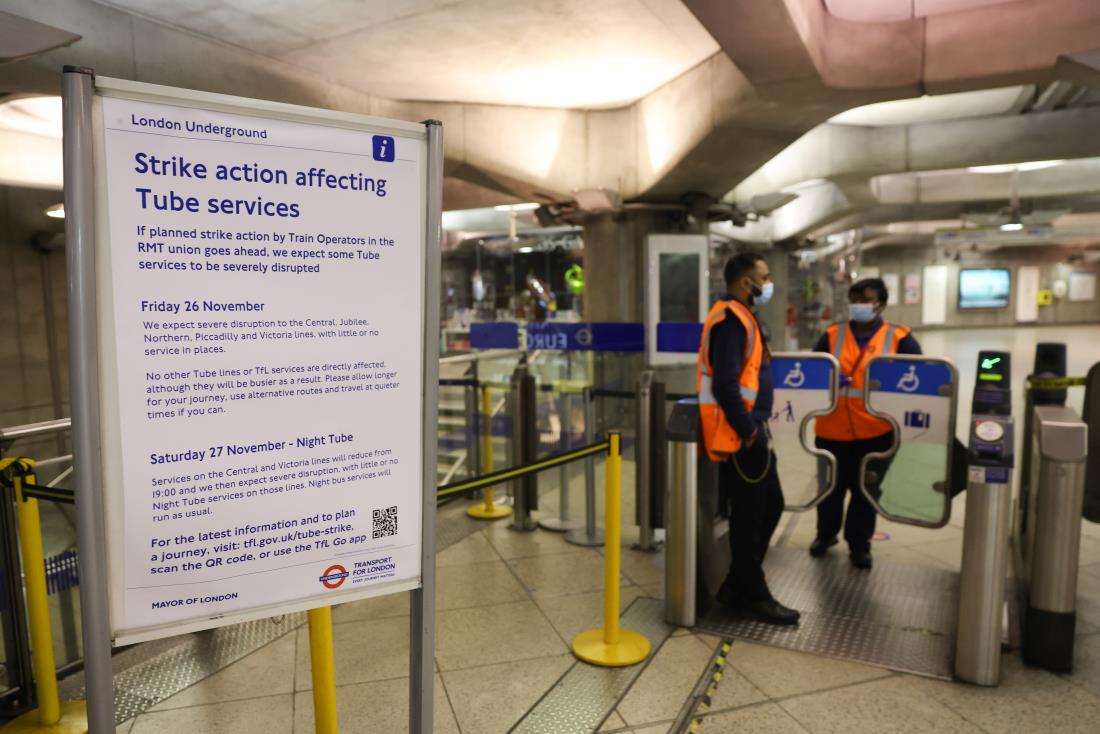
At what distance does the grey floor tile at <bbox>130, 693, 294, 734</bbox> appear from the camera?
282 cm

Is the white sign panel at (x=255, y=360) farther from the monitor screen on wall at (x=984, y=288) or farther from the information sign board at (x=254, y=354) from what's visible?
the monitor screen on wall at (x=984, y=288)

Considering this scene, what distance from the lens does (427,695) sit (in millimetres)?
1877

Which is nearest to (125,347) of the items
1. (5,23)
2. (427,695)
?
(427,695)

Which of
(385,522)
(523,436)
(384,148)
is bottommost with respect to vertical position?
(523,436)

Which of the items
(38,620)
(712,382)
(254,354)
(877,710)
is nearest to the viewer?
(254,354)

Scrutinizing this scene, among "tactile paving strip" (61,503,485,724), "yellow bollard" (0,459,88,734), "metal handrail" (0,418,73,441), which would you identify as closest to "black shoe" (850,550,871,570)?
"tactile paving strip" (61,503,485,724)

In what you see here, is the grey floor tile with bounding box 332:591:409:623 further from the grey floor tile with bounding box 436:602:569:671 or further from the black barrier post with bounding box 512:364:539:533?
the black barrier post with bounding box 512:364:539:533

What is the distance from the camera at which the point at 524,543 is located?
4.99 metres

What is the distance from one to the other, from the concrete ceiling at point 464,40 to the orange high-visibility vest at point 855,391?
2601mm

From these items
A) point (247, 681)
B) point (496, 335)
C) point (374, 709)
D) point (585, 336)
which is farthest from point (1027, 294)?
point (247, 681)

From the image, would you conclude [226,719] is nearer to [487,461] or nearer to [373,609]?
[373,609]

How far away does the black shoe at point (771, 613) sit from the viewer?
3584 mm

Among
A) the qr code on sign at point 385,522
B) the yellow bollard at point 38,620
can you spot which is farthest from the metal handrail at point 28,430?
the qr code on sign at point 385,522

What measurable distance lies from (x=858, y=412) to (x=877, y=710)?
181 centimetres
